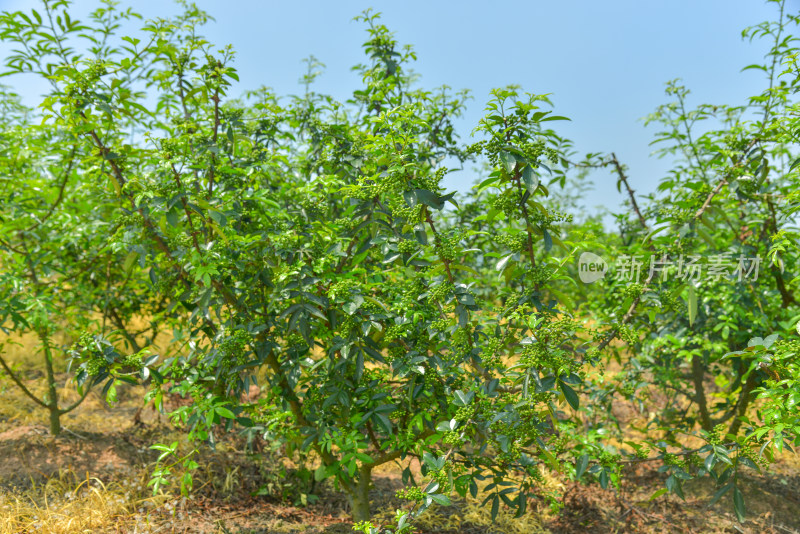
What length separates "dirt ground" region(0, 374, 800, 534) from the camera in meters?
3.05

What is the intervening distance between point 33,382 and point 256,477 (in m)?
2.79

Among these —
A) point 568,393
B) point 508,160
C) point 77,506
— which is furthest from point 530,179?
point 77,506

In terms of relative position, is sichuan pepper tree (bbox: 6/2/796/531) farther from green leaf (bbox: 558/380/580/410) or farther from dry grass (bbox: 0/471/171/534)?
dry grass (bbox: 0/471/171/534)

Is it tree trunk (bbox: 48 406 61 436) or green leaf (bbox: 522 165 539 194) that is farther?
tree trunk (bbox: 48 406 61 436)

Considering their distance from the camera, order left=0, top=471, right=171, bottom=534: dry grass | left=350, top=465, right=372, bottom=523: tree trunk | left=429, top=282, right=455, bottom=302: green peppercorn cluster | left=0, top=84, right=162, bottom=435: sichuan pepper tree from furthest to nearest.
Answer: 1. left=0, top=84, right=162, bottom=435: sichuan pepper tree
2. left=350, top=465, right=372, bottom=523: tree trunk
3. left=0, top=471, right=171, bottom=534: dry grass
4. left=429, top=282, right=455, bottom=302: green peppercorn cluster

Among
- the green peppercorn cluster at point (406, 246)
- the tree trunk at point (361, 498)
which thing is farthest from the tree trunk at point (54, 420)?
the green peppercorn cluster at point (406, 246)

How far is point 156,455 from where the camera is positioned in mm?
3887

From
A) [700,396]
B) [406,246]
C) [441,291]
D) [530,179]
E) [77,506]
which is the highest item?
[530,179]

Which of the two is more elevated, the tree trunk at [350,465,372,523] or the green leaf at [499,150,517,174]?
the green leaf at [499,150,517,174]

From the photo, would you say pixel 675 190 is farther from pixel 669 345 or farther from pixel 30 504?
pixel 30 504

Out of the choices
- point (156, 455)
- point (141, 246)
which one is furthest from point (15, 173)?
point (156, 455)

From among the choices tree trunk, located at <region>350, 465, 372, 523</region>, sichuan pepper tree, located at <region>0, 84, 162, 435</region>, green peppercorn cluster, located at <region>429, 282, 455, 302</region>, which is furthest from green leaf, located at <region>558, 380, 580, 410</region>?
sichuan pepper tree, located at <region>0, 84, 162, 435</region>

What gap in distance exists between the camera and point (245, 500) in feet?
11.1

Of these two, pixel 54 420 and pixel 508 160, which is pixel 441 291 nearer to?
pixel 508 160
